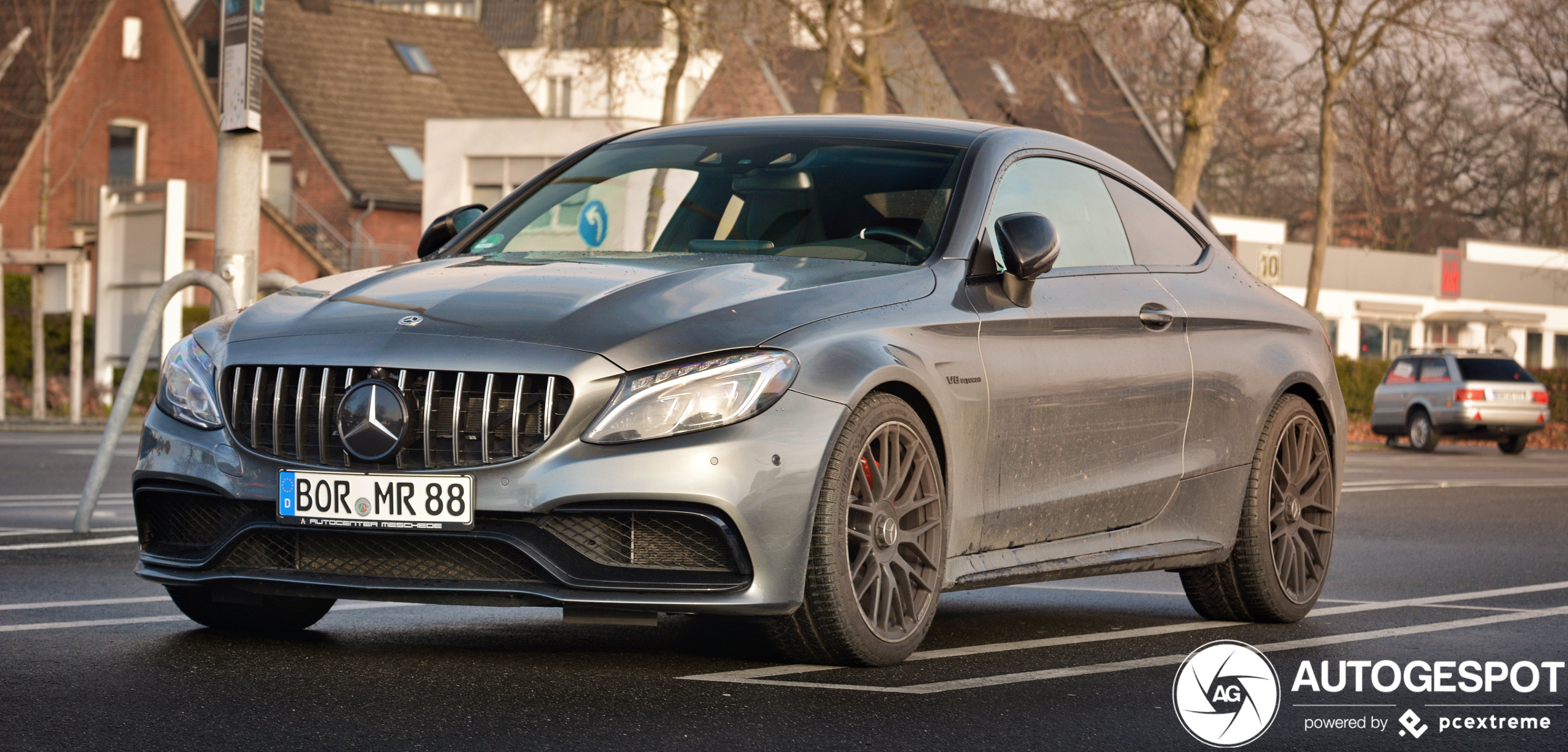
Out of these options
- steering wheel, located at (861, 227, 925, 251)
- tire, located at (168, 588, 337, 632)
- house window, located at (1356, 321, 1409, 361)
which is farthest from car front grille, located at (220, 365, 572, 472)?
house window, located at (1356, 321, 1409, 361)

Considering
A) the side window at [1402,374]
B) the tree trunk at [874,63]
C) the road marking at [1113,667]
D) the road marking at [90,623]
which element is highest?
the tree trunk at [874,63]

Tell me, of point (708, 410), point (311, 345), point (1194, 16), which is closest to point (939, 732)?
point (708, 410)

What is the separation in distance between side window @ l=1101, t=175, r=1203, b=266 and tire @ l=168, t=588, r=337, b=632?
3.04 meters

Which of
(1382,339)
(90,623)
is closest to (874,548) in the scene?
(90,623)

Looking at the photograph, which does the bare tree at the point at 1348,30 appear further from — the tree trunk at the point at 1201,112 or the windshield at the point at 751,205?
the windshield at the point at 751,205

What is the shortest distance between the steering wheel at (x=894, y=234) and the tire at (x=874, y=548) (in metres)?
0.74

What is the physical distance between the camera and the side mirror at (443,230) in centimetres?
703

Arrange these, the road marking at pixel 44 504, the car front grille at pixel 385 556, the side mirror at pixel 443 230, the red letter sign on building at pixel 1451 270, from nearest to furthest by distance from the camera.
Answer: the car front grille at pixel 385 556 < the side mirror at pixel 443 230 < the road marking at pixel 44 504 < the red letter sign on building at pixel 1451 270

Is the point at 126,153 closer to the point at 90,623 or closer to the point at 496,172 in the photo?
the point at 496,172

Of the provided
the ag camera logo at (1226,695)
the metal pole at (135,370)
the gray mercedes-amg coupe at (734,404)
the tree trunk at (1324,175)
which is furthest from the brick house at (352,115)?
the ag camera logo at (1226,695)

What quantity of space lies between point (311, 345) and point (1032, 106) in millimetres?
30941

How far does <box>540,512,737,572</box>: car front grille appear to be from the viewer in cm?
511

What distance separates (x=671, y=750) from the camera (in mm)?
4328

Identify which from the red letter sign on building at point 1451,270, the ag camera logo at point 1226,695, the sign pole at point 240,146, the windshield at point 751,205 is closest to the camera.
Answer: the ag camera logo at point 1226,695
